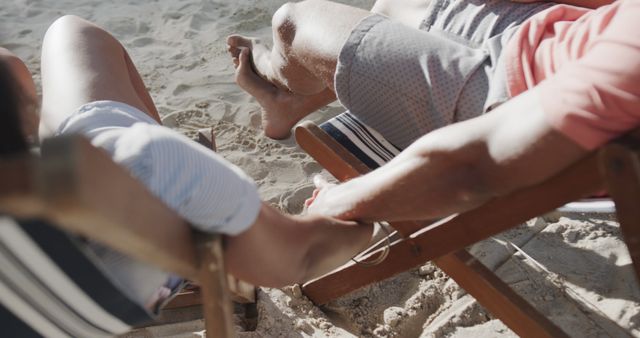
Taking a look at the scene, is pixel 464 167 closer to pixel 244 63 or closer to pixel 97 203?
pixel 97 203

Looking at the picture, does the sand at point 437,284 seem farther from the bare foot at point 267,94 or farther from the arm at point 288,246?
the arm at point 288,246

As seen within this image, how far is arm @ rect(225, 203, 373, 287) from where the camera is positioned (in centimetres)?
127

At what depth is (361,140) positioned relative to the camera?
1.96 m

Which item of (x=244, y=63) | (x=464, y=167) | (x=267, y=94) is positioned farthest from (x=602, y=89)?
(x=244, y=63)

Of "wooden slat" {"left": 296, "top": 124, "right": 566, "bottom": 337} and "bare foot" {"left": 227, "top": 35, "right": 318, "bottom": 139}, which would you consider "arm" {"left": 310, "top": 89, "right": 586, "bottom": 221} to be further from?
"bare foot" {"left": 227, "top": 35, "right": 318, "bottom": 139}

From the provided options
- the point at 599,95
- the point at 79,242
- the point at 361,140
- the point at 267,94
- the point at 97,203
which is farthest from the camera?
the point at 267,94

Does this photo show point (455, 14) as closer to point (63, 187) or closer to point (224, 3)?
point (63, 187)

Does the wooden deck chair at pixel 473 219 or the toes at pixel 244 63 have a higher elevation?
the wooden deck chair at pixel 473 219

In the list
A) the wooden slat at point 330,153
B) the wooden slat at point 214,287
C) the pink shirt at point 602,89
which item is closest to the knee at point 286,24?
the wooden slat at point 330,153

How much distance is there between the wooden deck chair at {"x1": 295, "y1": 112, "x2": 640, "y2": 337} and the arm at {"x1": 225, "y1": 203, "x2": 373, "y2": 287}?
0.53 feet

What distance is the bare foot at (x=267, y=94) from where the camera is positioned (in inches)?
102

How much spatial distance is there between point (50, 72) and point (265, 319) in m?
0.79

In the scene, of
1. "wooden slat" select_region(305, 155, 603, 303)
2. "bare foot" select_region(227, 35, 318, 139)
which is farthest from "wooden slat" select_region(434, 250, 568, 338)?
"bare foot" select_region(227, 35, 318, 139)

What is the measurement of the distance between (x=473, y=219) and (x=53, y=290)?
2.56ft
